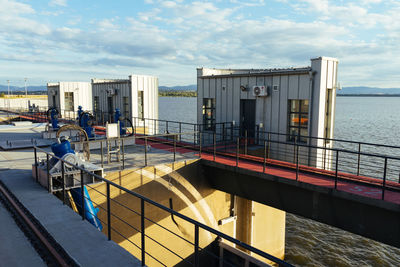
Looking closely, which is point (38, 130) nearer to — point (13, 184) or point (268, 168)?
point (13, 184)

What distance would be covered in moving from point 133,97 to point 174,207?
1316cm

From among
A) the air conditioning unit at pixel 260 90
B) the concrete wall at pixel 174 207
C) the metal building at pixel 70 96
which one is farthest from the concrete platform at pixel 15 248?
the metal building at pixel 70 96

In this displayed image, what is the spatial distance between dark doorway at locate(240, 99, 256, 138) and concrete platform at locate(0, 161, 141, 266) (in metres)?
9.96

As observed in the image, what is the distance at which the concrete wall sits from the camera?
10383 mm

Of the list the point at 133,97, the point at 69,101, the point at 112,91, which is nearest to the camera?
the point at 133,97

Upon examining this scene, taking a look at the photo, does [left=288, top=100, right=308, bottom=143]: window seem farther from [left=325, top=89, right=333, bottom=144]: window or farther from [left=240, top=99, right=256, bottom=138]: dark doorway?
[left=240, top=99, right=256, bottom=138]: dark doorway

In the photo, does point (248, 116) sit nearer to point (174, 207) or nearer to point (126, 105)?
point (174, 207)

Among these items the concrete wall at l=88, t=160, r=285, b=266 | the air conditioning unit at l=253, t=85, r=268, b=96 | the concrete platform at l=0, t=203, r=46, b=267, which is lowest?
the concrete wall at l=88, t=160, r=285, b=266

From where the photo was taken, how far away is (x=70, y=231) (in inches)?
213

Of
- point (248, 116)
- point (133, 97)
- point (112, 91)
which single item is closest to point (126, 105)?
point (133, 97)

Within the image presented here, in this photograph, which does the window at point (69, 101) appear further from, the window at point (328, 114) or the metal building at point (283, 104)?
the window at point (328, 114)

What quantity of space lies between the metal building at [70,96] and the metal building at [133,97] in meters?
7.18

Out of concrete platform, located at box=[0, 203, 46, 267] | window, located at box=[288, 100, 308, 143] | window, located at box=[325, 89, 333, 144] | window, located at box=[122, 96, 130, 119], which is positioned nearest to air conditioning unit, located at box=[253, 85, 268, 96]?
window, located at box=[288, 100, 308, 143]

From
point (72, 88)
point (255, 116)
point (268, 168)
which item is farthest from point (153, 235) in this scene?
point (72, 88)
